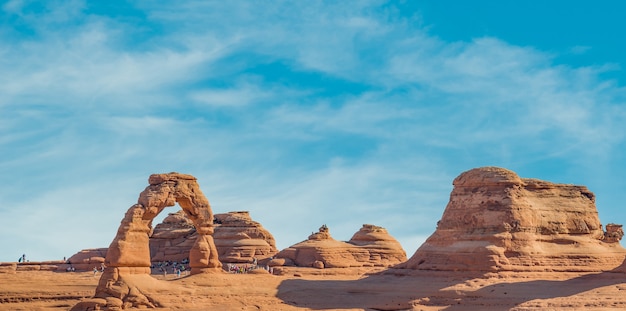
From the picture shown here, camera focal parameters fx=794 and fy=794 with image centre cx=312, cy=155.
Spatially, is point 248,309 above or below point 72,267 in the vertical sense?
below

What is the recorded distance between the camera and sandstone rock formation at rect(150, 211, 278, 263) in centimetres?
6156

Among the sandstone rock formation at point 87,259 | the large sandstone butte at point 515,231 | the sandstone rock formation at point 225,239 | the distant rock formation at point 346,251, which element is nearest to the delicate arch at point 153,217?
the large sandstone butte at point 515,231

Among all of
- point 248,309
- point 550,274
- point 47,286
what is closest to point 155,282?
point 248,309

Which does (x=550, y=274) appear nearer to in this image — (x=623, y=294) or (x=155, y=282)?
(x=623, y=294)

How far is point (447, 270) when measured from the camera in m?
39.4

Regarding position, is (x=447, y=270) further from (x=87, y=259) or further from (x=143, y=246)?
(x=87, y=259)

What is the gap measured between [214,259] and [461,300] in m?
11.7

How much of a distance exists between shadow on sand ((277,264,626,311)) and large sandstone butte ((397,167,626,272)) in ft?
2.86

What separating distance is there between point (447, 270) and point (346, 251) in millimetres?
18930

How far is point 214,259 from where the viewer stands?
38.0m

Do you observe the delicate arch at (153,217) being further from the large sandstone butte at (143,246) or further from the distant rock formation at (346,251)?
the distant rock formation at (346,251)

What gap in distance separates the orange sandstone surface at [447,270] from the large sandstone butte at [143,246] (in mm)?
50

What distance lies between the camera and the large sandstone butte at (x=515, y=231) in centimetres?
3862

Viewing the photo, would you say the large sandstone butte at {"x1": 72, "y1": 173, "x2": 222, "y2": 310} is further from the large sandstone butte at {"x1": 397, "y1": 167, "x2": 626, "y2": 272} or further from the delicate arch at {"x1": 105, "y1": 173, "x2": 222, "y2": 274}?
the large sandstone butte at {"x1": 397, "y1": 167, "x2": 626, "y2": 272}
